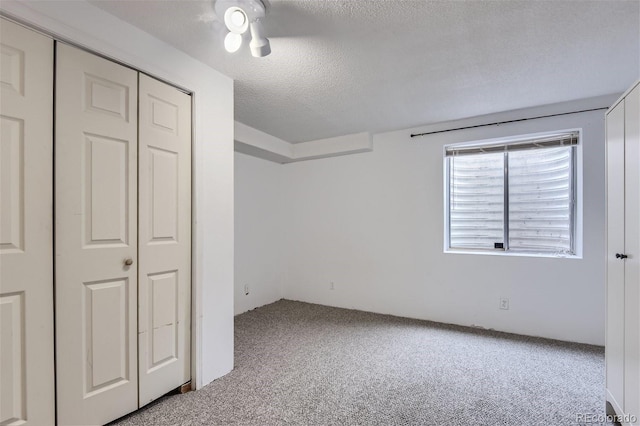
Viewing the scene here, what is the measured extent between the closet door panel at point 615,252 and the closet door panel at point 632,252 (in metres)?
0.06

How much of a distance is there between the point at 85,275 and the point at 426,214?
3181mm

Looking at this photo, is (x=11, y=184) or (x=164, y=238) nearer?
(x=11, y=184)

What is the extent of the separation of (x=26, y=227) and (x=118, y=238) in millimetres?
396

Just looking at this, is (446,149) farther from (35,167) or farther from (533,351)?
(35,167)

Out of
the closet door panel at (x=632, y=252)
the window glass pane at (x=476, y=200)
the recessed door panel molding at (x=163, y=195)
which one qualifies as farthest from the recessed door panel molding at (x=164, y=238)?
the window glass pane at (x=476, y=200)

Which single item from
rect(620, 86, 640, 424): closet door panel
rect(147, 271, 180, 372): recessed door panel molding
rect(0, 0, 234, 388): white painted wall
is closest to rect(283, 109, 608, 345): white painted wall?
rect(620, 86, 640, 424): closet door panel

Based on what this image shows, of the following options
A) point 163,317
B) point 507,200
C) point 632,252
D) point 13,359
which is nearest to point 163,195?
point 163,317

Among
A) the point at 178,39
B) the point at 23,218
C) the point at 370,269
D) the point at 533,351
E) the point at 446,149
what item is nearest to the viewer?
the point at 23,218

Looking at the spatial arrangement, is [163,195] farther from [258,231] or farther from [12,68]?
[258,231]

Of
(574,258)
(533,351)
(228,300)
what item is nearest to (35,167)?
(228,300)

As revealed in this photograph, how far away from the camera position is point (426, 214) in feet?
11.3

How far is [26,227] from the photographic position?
4.47 feet

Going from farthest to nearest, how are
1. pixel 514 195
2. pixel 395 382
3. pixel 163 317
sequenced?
pixel 514 195 → pixel 395 382 → pixel 163 317

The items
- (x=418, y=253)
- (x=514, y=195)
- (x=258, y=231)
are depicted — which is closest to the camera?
(x=514, y=195)
